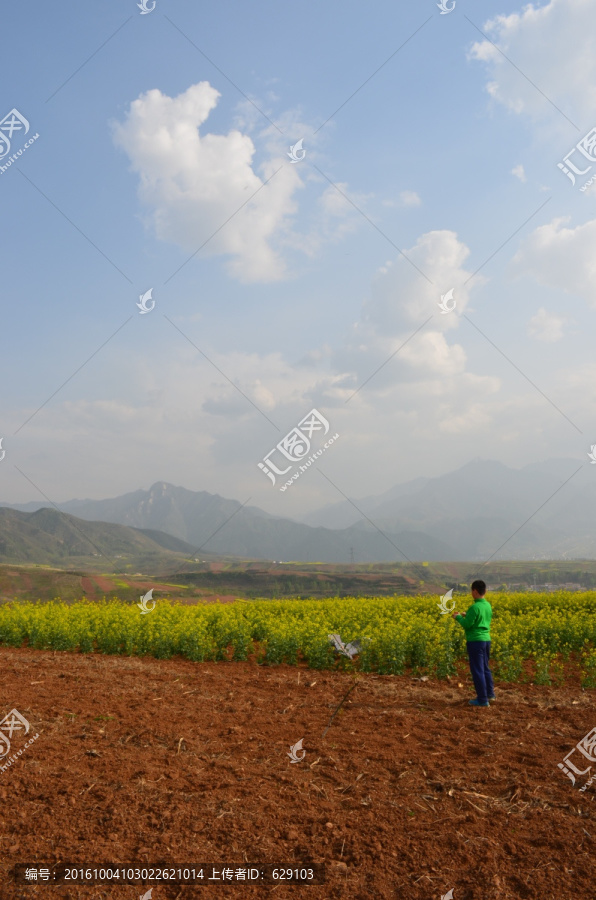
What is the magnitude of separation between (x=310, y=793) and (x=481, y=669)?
404 cm

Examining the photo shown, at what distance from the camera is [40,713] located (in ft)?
22.7

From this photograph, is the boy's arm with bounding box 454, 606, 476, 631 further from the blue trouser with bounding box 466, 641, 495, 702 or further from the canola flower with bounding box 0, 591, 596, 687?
the canola flower with bounding box 0, 591, 596, 687

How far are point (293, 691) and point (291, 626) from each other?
299cm

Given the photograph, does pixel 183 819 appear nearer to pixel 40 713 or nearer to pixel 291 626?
pixel 40 713

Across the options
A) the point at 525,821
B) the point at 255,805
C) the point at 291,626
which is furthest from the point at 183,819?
the point at 291,626

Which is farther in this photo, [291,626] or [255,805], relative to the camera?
[291,626]

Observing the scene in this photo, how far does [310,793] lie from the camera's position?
15.3 feet

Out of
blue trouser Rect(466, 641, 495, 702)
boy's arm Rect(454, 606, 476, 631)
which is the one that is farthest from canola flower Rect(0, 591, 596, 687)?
boy's arm Rect(454, 606, 476, 631)

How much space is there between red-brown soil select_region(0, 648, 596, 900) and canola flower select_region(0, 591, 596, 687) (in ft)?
5.29

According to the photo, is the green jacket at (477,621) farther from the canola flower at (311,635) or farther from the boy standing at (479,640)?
the canola flower at (311,635)

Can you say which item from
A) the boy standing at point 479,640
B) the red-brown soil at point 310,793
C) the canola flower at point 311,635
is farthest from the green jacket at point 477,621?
the canola flower at point 311,635

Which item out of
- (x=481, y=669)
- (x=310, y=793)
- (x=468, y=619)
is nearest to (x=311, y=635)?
(x=468, y=619)

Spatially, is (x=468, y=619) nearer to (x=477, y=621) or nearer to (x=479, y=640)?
(x=477, y=621)

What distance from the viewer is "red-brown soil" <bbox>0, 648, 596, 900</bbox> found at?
3.60 meters
